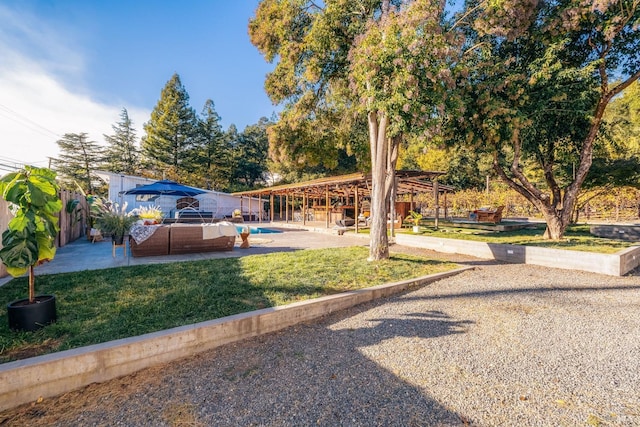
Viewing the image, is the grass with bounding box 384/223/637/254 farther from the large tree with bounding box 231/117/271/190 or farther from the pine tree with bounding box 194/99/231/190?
the large tree with bounding box 231/117/271/190

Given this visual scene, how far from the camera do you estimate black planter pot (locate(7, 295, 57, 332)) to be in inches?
114

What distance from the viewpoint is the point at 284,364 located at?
8.71 feet

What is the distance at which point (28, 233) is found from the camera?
293cm

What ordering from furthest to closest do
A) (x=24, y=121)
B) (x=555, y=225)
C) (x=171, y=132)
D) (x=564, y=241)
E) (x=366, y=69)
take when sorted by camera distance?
(x=171, y=132) < (x=24, y=121) < (x=555, y=225) < (x=564, y=241) < (x=366, y=69)

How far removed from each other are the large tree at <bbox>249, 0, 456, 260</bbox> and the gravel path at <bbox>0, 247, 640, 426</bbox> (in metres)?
3.31

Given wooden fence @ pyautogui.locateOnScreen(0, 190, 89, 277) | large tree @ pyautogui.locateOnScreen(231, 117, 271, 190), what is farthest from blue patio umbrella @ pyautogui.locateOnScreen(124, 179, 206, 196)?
large tree @ pyautogui.locateOnScreen(231, 117, 271, 190)

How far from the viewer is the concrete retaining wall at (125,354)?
218 cm

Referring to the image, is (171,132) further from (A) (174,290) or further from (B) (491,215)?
(A) (174,290)

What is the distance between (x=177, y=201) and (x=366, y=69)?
19.9 metres

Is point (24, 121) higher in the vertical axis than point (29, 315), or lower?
higher

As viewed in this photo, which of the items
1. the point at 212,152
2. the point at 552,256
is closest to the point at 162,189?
the point at 552,256

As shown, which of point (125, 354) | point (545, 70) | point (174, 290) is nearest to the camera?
point (125, 354)

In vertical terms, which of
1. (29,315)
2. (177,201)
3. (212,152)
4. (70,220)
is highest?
(212,152)

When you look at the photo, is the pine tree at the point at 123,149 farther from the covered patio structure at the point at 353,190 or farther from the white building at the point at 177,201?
the covered patio structure at the point at 353,190
